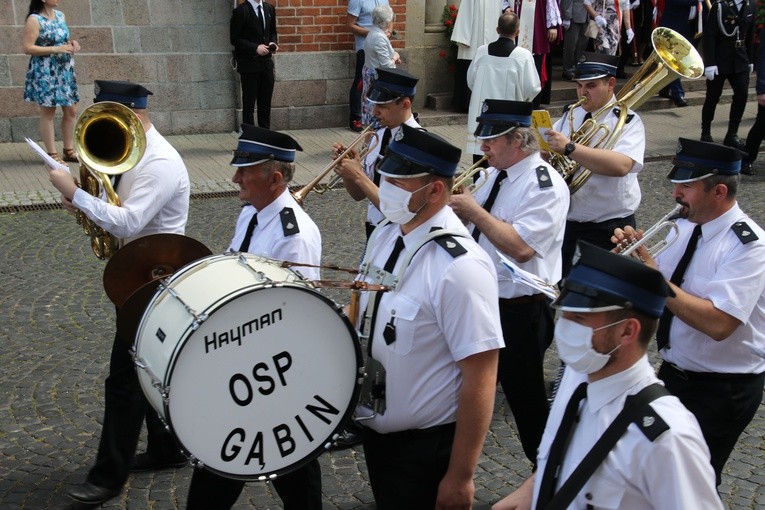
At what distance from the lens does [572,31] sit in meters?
15.0

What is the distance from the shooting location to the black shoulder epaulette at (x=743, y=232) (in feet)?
13.3

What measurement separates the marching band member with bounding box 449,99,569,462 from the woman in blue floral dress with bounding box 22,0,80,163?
709 centimetres

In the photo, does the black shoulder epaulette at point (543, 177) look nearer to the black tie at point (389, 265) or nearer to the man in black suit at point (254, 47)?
the black tie at point (389, 265)

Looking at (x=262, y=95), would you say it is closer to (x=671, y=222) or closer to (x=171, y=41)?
(x=171, y=41)

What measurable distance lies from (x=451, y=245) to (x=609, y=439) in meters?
1.11

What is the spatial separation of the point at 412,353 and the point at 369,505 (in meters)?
1.69

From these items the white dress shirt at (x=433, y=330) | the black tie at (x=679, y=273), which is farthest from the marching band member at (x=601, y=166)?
the white dress shirt at (x=433, y=330)

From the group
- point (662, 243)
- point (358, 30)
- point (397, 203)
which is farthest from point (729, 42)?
point (397, 203)

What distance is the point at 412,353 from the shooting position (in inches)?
141

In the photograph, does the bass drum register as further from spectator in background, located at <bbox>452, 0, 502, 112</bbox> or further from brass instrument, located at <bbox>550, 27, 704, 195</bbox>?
spectator in background, located at <bbox>452, 0, 502, 112</bbox>

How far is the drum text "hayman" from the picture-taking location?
11.3 feet

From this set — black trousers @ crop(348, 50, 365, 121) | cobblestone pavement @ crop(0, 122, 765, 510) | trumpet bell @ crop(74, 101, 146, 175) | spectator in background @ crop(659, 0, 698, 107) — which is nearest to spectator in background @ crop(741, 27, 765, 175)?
spectator in background @ crop(659, 0, 698, 107)

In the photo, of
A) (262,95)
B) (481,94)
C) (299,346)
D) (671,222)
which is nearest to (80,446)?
(299,346)

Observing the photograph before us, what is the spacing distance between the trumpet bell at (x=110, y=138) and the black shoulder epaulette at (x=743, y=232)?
284 cm
